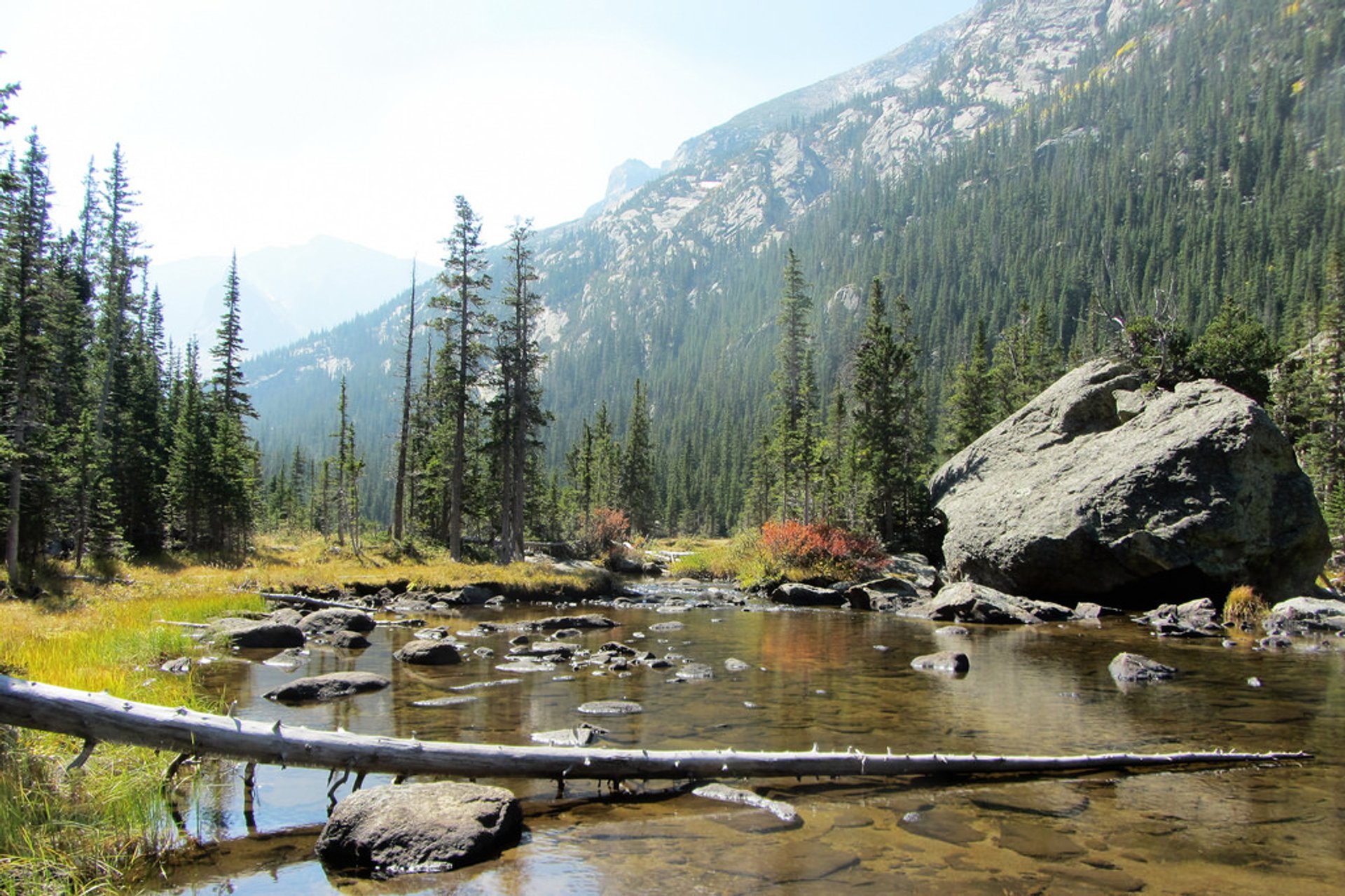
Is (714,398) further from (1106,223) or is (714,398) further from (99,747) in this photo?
(99,747)

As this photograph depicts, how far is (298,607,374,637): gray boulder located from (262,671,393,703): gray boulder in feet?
22.9

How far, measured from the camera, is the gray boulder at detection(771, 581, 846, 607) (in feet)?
94.6

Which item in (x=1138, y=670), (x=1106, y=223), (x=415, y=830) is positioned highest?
(x=1106, y=223)

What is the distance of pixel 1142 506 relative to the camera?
2256 centimetres

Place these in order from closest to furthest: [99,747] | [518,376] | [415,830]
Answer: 1. [415,830]
2. [99,747]
3. [518,376]

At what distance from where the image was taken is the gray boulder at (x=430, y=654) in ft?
49.1

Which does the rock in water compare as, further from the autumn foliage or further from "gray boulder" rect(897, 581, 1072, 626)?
the autumn foliage

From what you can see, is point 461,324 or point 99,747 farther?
point 461,324

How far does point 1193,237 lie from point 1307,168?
27.8 meters

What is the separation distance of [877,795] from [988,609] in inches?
687

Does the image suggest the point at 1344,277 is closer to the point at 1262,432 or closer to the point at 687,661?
the point at 1262,432

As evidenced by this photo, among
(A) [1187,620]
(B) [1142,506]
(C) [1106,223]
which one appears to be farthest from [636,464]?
(C) [1106,223]

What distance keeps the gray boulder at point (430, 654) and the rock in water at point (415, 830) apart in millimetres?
8657

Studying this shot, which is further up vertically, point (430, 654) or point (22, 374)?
point (22, 374)
